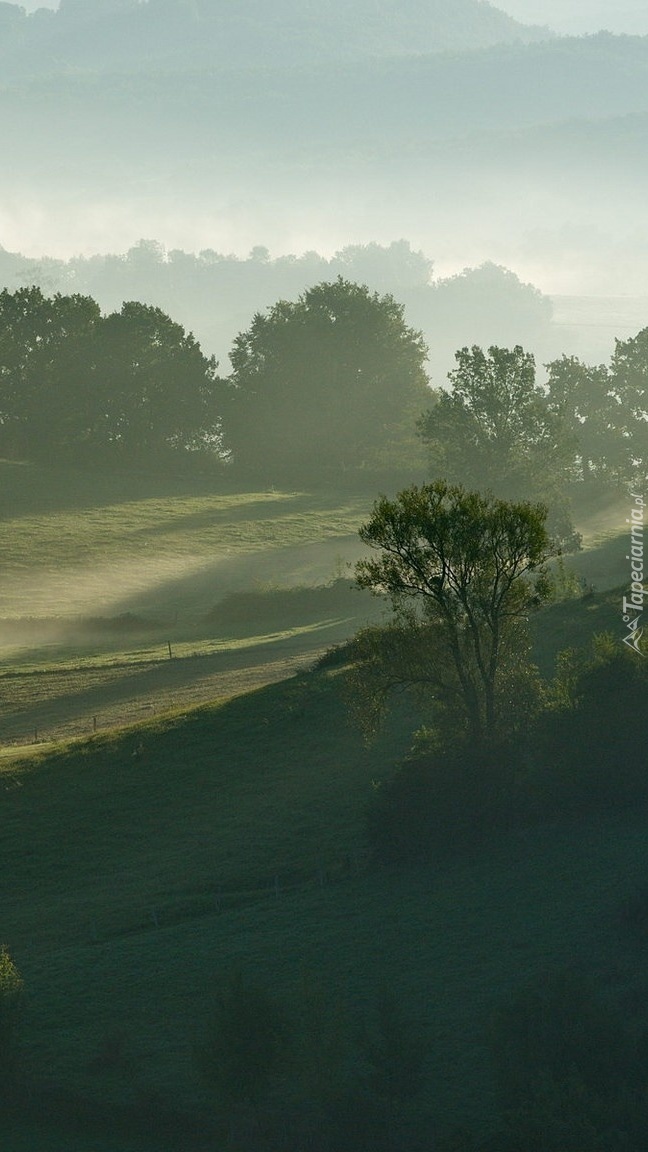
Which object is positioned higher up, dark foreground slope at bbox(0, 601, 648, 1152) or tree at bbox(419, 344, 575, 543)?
tree at bbox(419, 344, 575, 543)

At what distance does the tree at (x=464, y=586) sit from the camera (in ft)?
141

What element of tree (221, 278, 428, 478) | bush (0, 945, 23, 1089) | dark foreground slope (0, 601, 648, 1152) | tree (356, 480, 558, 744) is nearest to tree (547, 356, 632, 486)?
tree (221, 278, 428, 478)

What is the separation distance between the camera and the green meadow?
31.9 m

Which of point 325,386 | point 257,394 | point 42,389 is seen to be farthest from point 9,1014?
point 325,386

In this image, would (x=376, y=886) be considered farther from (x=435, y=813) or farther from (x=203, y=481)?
(x=203, y=481)

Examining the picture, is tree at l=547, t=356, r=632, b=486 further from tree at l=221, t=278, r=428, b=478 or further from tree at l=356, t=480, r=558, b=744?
tree at l=356, t=480, r=558, b=744

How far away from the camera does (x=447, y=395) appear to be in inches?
4557

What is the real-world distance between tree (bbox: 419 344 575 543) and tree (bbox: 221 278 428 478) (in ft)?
107

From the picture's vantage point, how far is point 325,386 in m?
154

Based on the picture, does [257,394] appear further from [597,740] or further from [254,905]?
[254,905]

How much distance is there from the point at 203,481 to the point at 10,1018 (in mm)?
108533

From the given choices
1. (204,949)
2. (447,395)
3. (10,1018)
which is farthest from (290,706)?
(447,395)

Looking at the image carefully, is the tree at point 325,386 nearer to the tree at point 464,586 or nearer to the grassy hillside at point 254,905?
the grassy hillside at point 254,905

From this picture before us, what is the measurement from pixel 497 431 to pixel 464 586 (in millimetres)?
71433
